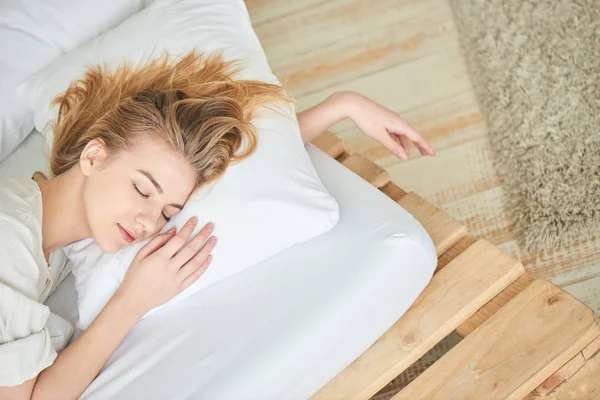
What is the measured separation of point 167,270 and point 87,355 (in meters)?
0.21

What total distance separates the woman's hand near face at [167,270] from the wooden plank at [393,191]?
48cm

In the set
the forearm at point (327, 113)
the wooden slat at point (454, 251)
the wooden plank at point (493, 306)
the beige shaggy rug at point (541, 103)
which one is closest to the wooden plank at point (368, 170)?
the forearm at point (327, 113)

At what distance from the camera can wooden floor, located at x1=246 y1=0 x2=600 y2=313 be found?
75.0 inches

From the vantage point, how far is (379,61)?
7.63ft

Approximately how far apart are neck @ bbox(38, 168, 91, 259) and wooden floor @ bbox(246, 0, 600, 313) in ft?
3.02

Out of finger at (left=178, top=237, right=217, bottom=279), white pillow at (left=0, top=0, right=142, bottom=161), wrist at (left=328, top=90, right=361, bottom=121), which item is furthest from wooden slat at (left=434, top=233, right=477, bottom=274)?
white pillow at (left=0, top=0, right=142, bottom=161)

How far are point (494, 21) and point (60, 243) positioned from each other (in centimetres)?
160

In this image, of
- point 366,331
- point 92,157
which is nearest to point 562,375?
point 366,331

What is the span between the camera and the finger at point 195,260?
131 cm

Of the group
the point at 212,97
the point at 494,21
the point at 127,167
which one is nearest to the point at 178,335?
the point at 127,167

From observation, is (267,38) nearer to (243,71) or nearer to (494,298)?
(243,71)

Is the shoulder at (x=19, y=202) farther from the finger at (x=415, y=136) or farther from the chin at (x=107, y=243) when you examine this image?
the finger at (x=415, y=136)

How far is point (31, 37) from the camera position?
1.68m

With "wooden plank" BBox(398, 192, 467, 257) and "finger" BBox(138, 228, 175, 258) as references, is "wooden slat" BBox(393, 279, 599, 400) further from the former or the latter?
"finger" BBox(138, 228, 175, 258)
